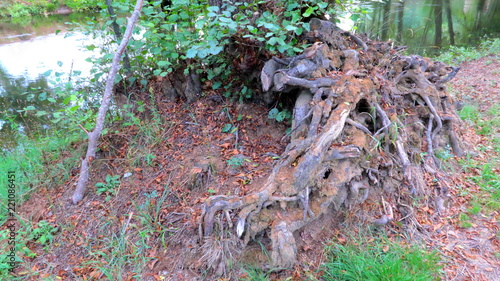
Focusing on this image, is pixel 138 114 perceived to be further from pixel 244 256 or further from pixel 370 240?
pixel 370 240

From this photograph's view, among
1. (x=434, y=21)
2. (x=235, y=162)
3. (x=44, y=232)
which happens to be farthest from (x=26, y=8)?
(x=434, y=21)

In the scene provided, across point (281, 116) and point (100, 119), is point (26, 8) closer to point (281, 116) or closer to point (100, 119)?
point (100, 119)

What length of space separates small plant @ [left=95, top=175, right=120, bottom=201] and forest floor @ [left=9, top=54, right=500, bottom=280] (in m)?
0.02

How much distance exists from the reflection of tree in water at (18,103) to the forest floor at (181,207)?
3201 millimetres

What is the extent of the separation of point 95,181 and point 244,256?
1903mm

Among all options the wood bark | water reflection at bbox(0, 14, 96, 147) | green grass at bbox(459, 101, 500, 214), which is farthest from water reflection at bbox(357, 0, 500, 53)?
water reflection at bbox(0, 14, 96, 147)

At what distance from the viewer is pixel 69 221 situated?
108 inches

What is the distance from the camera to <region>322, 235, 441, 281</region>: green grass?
6.86 feet

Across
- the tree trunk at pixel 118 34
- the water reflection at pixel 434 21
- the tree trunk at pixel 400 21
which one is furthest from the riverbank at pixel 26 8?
the tree trunk at pixel 400 21

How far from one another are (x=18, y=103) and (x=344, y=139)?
7.76 m

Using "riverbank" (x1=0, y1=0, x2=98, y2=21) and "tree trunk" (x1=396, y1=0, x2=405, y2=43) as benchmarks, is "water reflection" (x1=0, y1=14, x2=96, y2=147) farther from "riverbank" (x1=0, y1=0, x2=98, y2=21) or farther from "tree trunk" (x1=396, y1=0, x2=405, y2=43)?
"tree trunk" (x1=396, y1=0, x2=405, y2=43)

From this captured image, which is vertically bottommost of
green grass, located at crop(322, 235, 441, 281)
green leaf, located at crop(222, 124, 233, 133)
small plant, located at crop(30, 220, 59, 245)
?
green grass, located at crop(322, 235, 441, 281)

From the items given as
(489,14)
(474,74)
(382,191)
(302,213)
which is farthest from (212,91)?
(489,14)

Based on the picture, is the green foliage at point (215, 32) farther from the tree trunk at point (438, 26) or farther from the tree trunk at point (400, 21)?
the tree trunk at point (438, 26)
